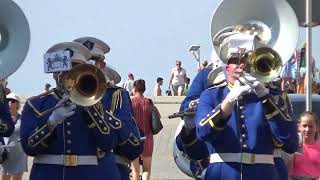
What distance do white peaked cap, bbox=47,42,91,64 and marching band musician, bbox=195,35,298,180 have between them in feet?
3.03

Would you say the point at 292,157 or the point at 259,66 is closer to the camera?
the point at 259,66

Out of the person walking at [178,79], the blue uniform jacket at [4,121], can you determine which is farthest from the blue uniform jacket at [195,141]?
the person walking at [178,79]

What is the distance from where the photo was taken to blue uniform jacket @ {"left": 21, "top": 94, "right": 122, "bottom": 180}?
6785mm

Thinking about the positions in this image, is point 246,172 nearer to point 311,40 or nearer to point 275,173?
point 275,173

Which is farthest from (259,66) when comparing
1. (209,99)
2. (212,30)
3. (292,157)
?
(292,157)

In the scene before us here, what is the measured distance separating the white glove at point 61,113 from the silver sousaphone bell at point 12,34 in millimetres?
1372

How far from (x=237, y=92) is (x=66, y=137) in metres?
1.32

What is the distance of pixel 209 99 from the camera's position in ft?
22.5

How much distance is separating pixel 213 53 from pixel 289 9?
747mm

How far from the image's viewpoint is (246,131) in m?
6.75

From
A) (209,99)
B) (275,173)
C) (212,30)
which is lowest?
(275,173)

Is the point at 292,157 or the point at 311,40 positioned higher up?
the point at 311,40

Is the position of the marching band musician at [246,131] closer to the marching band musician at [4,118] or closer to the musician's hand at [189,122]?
the musician's hand at [189,122]

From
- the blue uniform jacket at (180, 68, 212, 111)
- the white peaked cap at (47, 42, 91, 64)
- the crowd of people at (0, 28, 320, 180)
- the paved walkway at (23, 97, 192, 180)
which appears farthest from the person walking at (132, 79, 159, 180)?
the white peaked cap at (47, 42, 91, 64)
